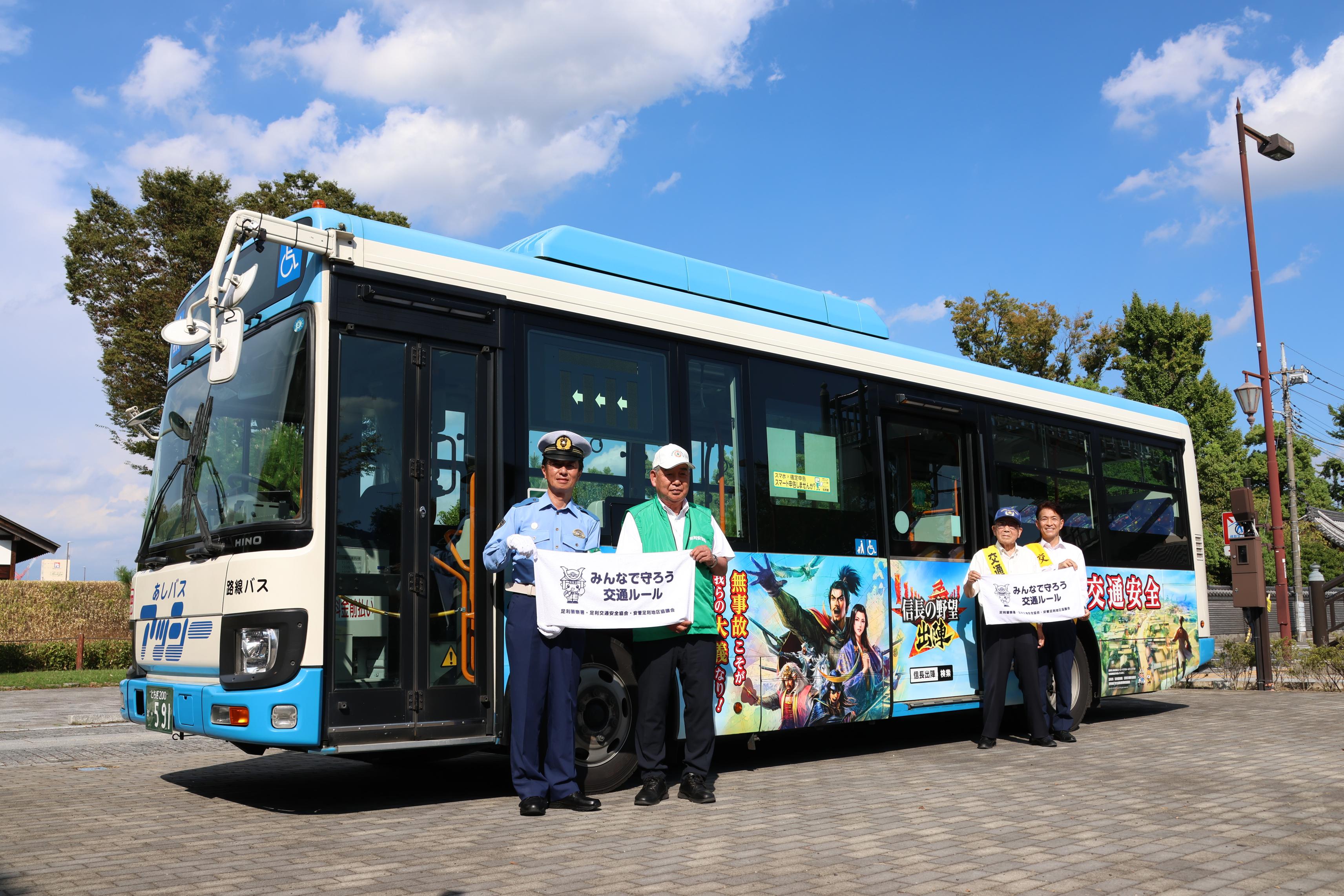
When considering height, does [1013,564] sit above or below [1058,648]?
above

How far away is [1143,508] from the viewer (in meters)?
11.9

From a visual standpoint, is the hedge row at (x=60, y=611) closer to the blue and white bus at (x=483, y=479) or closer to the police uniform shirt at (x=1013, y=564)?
the blue and white bus at (x=483, y=479)

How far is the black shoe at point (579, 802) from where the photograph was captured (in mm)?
6477

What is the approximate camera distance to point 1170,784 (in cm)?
727

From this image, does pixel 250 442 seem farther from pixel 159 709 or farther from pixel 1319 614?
pixel 1319 614

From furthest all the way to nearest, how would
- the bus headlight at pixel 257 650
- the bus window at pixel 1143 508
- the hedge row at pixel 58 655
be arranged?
the hedge row at pixel 58 655 < the bus window at pixel 1143 508 < the bus headlight at pixel 257 650

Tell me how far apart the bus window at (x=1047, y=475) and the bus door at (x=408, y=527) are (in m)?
5.52

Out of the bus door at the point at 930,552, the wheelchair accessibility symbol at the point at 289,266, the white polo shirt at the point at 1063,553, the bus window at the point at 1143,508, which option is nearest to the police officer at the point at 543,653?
the wheelchair accessibility symbol at the point at 289,266

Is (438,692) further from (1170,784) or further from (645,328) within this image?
(1170,784)

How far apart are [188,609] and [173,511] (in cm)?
77

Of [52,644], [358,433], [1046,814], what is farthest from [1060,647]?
[52,644]

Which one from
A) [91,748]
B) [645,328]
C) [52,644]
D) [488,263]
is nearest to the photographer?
[488,263]

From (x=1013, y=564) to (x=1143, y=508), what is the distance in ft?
10.4

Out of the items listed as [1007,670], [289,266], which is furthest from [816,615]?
[289,266]
